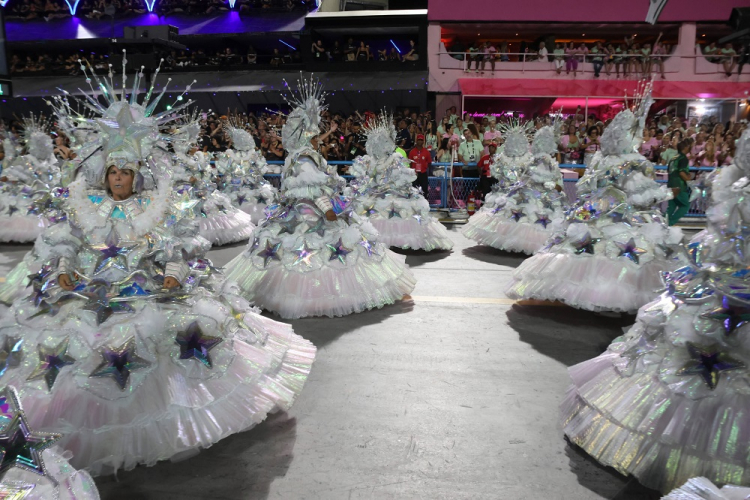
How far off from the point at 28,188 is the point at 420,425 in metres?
7.97

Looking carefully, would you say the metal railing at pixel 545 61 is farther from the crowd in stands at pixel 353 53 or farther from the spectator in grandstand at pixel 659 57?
the crowd in stands at pixel 353 53

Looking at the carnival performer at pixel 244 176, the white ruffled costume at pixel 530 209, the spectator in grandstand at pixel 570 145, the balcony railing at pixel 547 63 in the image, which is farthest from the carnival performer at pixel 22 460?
the balcony railing at pixel 547 63

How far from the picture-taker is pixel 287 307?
4602 millimetres

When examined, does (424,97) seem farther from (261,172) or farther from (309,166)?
(309,166)

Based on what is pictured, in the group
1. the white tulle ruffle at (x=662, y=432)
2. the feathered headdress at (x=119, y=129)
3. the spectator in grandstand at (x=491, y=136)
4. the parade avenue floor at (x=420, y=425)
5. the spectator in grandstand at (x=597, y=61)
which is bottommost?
the parade avenue floor at (x=420, y=425)

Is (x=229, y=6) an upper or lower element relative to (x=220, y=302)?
upper

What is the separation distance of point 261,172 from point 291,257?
18.5 feet

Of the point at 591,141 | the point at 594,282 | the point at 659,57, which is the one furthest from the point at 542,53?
the point at 594,282

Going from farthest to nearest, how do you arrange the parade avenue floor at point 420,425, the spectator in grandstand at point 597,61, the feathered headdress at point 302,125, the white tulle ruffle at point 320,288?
1. the spectator in grandstand at point 597,61
2. the feathered headdress at point 302,125
3. the white tulle ruffle at point 320,288
4. the parade avenue floor at point 420,425

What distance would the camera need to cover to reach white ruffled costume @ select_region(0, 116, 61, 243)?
26.7ft

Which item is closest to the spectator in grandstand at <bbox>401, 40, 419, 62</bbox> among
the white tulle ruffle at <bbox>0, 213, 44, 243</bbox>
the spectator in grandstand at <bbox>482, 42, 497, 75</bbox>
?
the spectator in grandstand at <bbox>482, 42, 497, 75</bbox>

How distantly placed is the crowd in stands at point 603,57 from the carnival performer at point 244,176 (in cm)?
796

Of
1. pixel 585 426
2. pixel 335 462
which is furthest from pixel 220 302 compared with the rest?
pixel 585 426

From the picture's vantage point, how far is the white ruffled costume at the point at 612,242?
14.5ft
